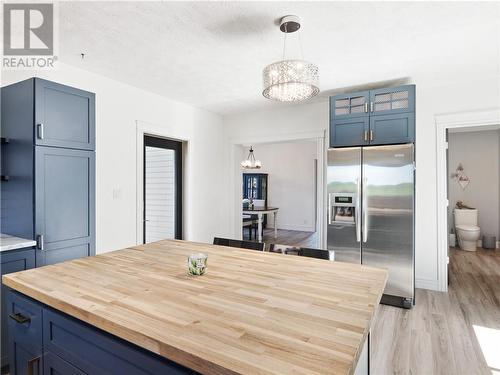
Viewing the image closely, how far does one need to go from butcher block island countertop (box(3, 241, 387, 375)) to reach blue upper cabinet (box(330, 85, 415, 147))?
2.20m

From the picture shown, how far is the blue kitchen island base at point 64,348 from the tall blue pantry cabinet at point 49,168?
35.4 inches

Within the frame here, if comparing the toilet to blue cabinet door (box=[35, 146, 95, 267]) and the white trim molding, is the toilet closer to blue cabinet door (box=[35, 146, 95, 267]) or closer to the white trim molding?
the white trim molding

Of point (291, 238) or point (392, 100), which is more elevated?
point (392, 100)

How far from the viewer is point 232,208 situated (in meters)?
5.16

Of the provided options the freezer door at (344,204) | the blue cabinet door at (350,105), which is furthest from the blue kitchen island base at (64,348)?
the blue cabinet door at (350,105)

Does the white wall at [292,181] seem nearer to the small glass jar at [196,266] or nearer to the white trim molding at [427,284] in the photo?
the white trim molding at [427,284]

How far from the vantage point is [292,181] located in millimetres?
8453

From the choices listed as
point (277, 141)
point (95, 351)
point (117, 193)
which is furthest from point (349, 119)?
point (95, 351)

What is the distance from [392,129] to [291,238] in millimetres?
4381

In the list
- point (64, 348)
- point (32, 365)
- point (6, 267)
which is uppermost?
point (6, 267)

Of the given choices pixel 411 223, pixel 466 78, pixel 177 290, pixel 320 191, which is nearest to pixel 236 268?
pixel 177 290

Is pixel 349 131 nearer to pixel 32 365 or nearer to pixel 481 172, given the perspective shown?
pixel 32 365

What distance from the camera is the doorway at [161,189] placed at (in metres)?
3.89

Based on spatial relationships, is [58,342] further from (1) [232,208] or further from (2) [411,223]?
(1) [232,208]
